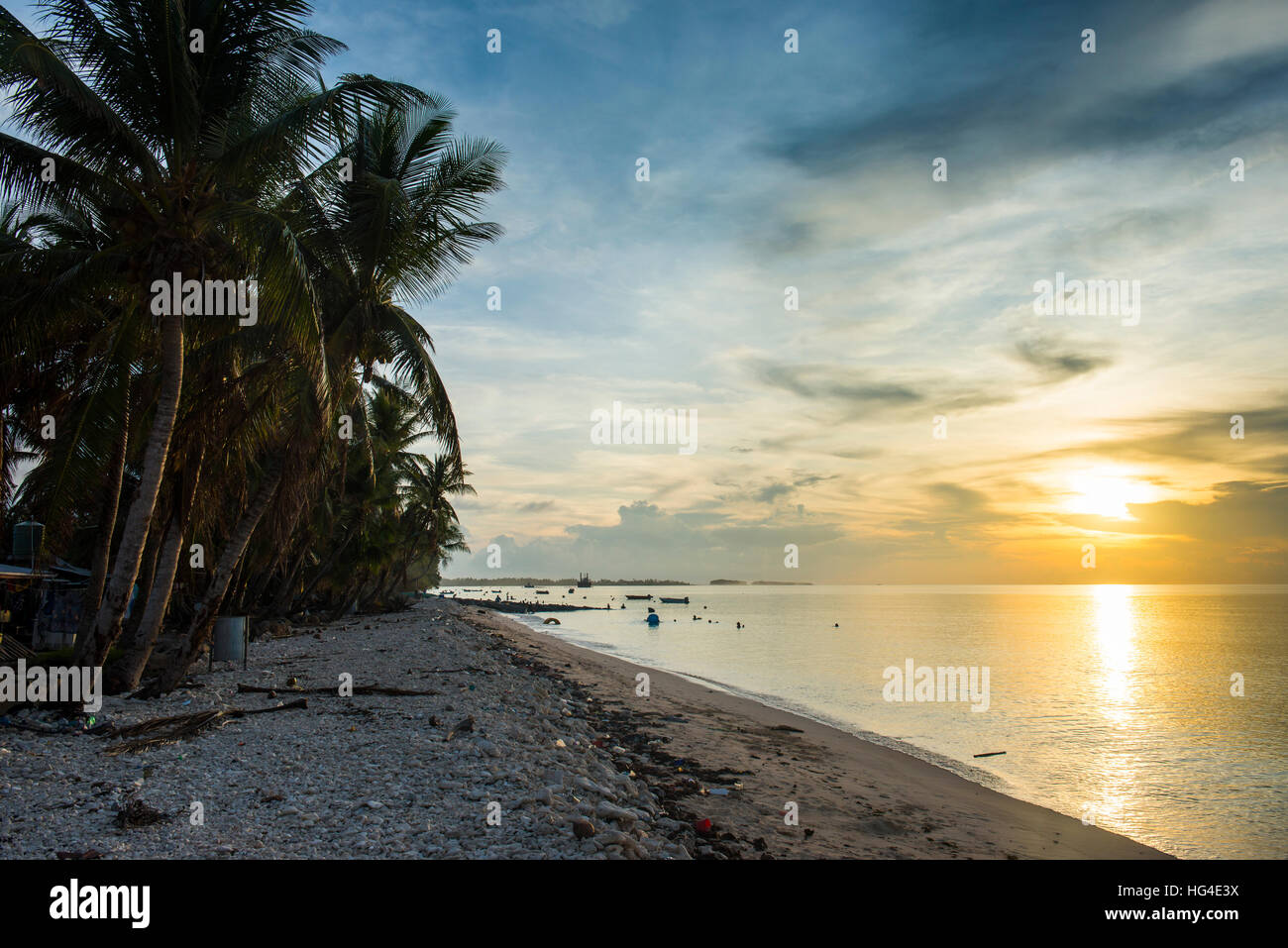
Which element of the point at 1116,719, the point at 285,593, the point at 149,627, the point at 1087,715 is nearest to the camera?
the point at 149,627

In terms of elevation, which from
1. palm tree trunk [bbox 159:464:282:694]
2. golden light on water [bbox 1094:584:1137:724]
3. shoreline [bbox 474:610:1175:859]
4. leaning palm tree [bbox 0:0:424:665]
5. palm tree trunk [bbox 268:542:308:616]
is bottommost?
golden light on water [bbox 1094:584:1137:724]

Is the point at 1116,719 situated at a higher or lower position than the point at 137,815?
lower

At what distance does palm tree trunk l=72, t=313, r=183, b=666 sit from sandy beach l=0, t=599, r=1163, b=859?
1.09 metres

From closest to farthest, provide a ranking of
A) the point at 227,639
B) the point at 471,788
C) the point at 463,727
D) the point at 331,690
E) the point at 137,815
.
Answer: the point at 137,815, the point at 471,788, the point at 463,727, the point at 331,690, the point at 227,639

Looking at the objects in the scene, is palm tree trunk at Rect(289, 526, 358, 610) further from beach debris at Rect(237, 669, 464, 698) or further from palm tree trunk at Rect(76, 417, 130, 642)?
beach debris at Rect(237, 669, 464, 698)

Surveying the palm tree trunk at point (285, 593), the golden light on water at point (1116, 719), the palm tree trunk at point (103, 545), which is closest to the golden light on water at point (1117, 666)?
the golden light on water at point (1116, 719)

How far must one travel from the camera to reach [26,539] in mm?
15305

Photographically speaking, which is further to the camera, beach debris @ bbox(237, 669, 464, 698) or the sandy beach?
beach debris @ bbox(237, 669, 464, 698)

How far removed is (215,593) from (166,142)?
744 centimetres

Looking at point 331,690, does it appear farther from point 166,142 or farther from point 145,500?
point 166,142

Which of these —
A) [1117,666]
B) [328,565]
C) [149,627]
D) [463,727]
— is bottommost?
[1117,666]

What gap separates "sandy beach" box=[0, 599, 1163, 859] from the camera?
Result: 590 cm

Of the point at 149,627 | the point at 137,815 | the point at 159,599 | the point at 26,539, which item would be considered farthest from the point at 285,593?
the point at 137,815

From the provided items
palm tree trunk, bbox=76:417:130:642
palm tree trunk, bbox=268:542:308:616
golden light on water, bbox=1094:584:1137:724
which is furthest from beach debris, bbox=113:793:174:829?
palm tree trunk, bbox=268:542:308:616
